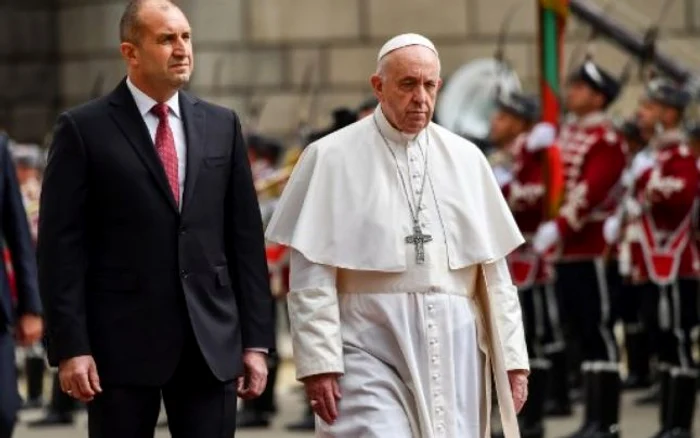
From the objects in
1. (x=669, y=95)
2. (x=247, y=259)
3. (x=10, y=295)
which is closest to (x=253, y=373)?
(x=247, y=259)

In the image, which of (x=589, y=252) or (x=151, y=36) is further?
(x=589, y=252)

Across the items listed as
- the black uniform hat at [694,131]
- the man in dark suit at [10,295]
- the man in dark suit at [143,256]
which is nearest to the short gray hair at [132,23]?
the man in dark suit at [143,256]

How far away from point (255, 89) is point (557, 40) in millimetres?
9461

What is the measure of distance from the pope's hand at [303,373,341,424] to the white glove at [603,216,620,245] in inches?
230

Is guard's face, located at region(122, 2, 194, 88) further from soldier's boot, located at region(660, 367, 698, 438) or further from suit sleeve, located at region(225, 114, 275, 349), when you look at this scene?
soldier's boot, located at region(660, 367, 698, 438)

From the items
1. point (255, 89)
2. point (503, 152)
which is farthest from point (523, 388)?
point (255, 89)

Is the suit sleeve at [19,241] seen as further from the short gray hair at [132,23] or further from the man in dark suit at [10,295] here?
the short gray hair at [132,23]

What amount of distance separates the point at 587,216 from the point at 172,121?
227 inches

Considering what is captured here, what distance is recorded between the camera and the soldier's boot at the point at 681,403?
13.1 metres

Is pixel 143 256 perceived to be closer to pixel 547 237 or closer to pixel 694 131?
pixel 547 237

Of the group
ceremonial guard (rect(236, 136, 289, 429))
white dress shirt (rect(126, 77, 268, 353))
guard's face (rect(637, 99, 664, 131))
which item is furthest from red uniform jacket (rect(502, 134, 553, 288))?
white dress shirt (rect(126, 77, 268, 353))

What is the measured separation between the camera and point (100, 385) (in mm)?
7781

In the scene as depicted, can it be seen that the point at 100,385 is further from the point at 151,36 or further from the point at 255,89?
the point at 255,89

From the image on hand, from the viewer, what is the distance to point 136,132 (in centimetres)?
790
